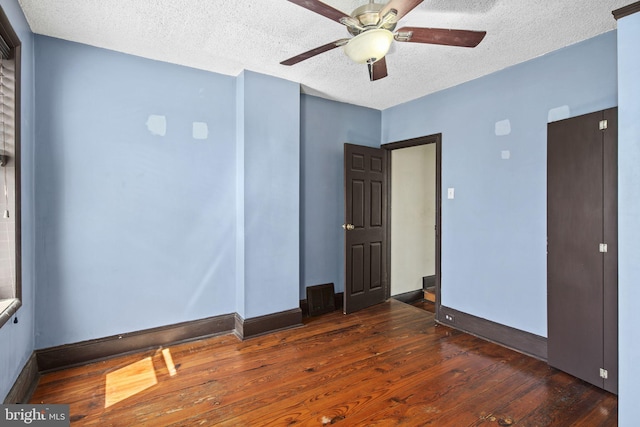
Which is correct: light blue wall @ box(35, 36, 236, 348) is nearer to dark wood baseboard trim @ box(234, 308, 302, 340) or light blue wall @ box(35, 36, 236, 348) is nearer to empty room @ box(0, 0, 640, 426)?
empty room @ box(0, 0, 640, 426)

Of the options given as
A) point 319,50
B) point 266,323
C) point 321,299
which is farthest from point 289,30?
point 321,299

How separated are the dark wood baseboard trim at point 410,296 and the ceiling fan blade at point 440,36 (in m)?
3.49

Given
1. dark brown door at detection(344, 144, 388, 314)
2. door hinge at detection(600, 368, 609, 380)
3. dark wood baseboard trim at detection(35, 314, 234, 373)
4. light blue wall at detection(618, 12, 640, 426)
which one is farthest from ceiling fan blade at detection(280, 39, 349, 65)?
door hinge at detection(600, 368, 609, 380)

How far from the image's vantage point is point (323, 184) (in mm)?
3932

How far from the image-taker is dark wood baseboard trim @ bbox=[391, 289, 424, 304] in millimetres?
4527

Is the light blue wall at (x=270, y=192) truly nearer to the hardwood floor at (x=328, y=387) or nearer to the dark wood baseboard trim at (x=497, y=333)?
the hardwood floor at (x=328, y=387)

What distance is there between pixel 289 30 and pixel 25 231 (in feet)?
7.90

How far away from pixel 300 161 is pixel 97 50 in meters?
2.13

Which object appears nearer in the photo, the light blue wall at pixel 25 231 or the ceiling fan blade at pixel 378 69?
the light blue wall at pixel 25 231

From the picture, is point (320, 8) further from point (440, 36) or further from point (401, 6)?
point (440, 36)

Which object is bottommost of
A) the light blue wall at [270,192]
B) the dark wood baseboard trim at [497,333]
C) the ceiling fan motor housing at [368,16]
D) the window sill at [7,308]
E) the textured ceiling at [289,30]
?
the dark wood baseboard trim at [497,333]

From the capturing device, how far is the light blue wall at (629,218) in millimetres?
1672

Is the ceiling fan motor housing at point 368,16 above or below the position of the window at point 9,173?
above

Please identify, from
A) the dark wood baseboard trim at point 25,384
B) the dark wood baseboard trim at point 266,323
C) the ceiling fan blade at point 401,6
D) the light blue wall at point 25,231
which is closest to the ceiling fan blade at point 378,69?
the ceiling fan blade at point 401,6
